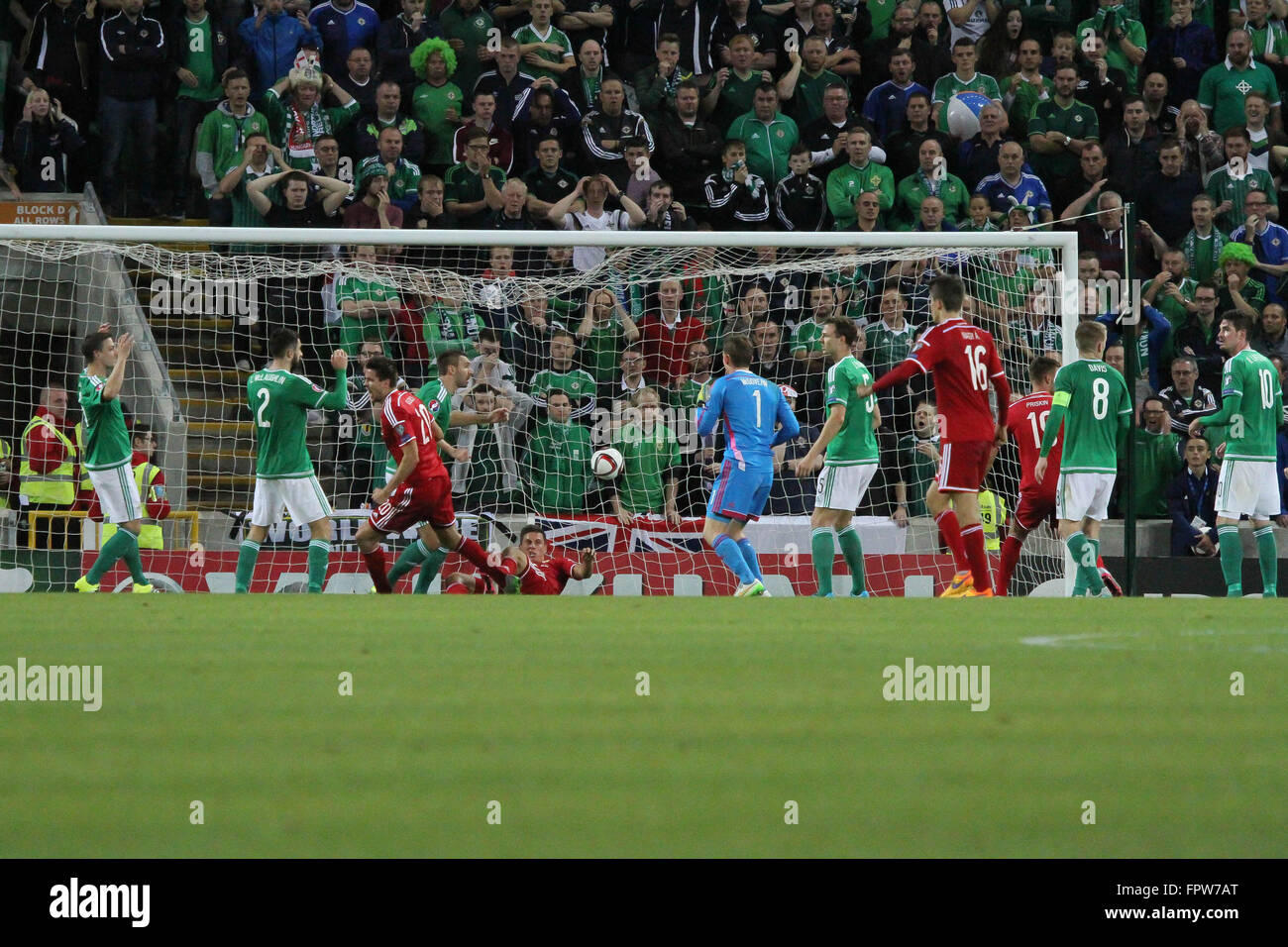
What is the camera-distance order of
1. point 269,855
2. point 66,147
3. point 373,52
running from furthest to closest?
1. point 373,52
2. point 66,147
3. point 269,855

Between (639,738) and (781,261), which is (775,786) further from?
(781,261)

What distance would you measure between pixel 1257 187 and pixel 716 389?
26.4 feet

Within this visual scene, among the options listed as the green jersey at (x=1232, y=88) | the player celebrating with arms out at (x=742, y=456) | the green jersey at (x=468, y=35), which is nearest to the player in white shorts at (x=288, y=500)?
the player celebrating with arms out at (x=742, y=456)

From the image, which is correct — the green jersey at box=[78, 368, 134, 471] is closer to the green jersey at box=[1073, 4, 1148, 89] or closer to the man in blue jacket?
the man in blue jacket

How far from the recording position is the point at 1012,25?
16.3m

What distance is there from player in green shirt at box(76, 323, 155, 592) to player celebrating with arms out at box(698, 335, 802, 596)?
4072 mm

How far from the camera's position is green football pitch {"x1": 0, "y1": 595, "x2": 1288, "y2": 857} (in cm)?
361

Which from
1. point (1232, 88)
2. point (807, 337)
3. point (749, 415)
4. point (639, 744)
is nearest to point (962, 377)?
point (749, 415)

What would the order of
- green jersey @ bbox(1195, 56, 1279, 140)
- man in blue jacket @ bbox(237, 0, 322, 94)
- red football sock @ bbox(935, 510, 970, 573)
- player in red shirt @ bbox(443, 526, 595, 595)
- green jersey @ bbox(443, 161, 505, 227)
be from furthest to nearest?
green jersey @ bbox(1195, 56, 1279, 140) < man in blue jacket @ bbox(237, 0, 322, 94) < green jersey @ bbox(443, 161, 505, 227) < player in red shirt @ bbox(443, 526, 595, 595) < red football sock @ bbox(935, 510, 970, 573)

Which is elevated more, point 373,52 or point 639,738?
point 373,52

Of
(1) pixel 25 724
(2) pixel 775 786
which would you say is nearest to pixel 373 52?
(1) pixel 25 724

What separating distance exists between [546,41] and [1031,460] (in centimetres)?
770

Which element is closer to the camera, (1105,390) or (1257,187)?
(1105,390)

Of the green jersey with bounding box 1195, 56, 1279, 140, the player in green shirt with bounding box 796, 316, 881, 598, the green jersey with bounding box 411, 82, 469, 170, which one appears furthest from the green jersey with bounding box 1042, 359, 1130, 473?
the green jersey with bounding box 411, 82, 469, 170
